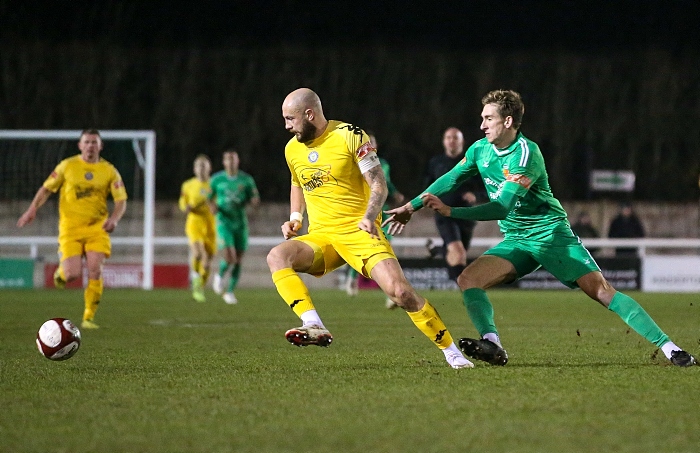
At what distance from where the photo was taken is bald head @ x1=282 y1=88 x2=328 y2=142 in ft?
23.9

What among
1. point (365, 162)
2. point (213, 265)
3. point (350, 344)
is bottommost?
point (213, 265)

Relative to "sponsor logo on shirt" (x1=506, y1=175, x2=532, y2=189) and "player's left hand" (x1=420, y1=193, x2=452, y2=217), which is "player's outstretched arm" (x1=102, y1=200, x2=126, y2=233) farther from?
"sponsor logo on shirt" (x1=506, y1=175, x2=532, y2=189)

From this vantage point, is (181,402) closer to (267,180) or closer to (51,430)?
(51,430)

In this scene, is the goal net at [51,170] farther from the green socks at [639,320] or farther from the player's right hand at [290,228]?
the green socks at [639,320]

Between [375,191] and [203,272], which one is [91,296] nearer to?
[375,191]

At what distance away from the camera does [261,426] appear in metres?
5.07

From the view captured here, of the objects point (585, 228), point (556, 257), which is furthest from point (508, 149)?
point (585, 228)

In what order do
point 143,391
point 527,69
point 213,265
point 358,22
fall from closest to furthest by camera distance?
point 143,391 → point 213,265 → point 527,69 → point 358,22

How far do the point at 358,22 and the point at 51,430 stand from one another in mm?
27708

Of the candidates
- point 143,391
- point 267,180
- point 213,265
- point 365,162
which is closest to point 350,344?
point 365,162

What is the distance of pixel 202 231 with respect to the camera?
17.7 m

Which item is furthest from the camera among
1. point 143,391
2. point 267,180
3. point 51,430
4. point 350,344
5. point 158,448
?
point 267,180

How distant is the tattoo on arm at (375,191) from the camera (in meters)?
7.10

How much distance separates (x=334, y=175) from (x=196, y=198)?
10763 mm
